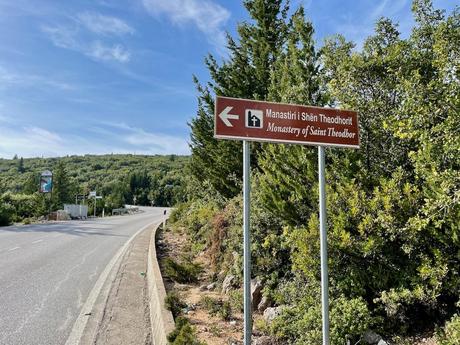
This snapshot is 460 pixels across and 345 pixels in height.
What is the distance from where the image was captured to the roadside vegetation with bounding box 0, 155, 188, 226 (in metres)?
45.0

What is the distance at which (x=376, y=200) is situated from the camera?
497cm

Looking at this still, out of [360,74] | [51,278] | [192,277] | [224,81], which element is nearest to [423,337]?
[360,74]

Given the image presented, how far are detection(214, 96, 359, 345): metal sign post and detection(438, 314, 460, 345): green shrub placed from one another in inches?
56.7

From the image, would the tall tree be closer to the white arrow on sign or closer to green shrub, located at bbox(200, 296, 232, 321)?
green shrub, located at bbox(200, 296, 232, 321)

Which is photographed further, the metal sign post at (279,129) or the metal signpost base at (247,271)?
the metal sign post at (279,129)

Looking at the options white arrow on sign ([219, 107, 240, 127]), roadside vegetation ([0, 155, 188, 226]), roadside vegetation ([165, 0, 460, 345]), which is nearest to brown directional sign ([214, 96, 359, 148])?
white arrow on sign ([219, 107, 240, 127])

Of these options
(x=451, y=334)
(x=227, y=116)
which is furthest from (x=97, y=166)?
(x=451, y=334)

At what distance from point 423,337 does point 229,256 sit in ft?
17.2

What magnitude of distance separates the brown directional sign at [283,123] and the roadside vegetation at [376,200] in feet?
3.42

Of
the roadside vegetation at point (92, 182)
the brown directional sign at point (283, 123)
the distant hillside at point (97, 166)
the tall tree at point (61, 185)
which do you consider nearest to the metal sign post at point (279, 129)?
the brown directional sign at point (283, 123)

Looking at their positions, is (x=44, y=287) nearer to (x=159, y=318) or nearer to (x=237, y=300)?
(x=159, y=318)

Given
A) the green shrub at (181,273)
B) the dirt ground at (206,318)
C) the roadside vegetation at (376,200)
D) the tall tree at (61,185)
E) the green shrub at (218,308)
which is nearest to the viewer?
the roadside vegetation at (376,200)

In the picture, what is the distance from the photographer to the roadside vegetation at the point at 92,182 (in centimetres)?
4500

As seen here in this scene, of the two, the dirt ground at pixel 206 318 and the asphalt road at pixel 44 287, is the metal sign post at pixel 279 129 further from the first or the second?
the asphalt road at pixel 44 287
